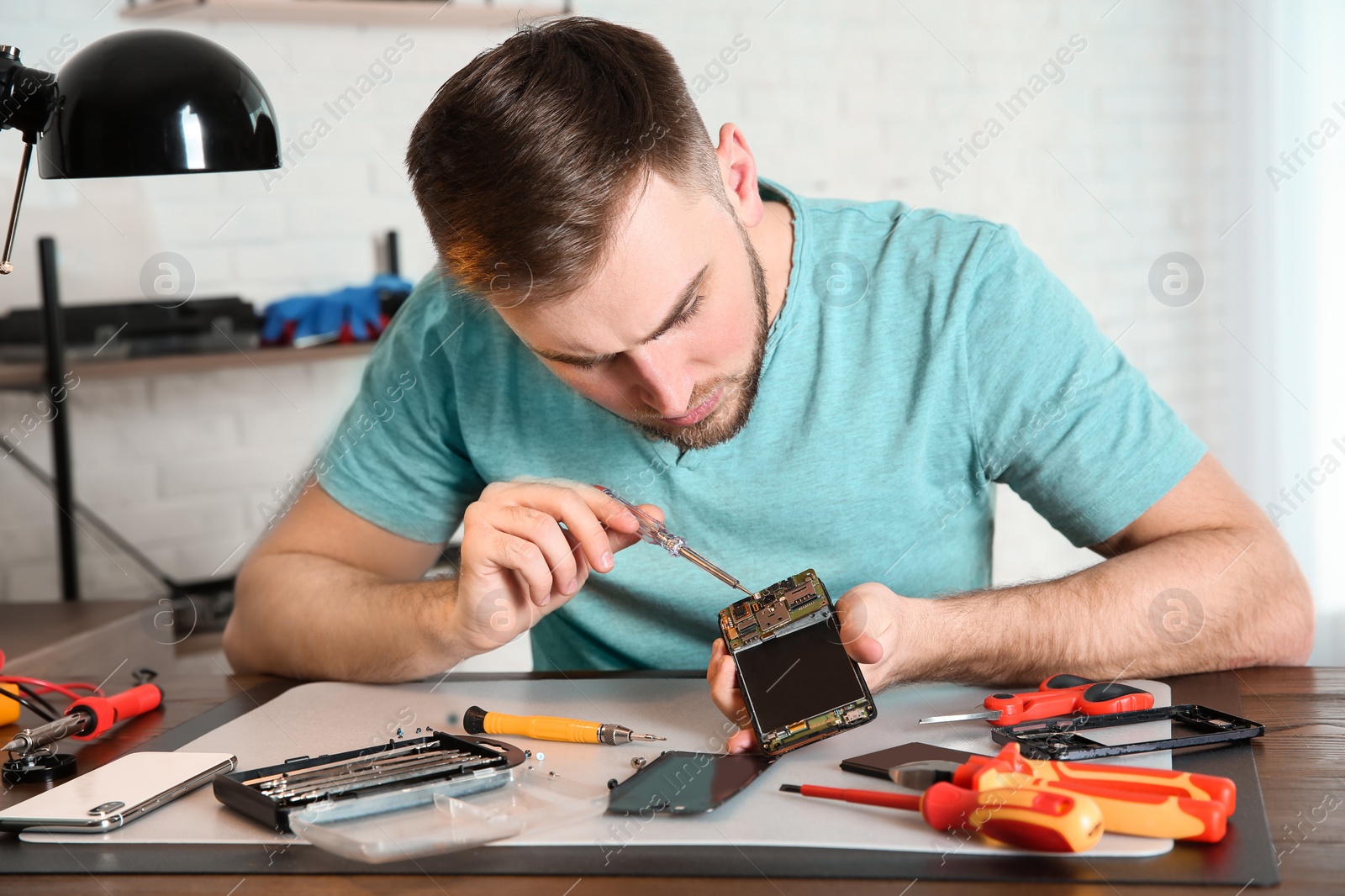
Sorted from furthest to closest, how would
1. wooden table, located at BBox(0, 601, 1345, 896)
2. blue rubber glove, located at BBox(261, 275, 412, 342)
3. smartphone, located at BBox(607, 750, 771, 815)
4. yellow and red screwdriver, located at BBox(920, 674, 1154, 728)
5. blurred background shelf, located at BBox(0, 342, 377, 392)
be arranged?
1. blue rubber glove, located at BBox(261, 275, 412, 342)
2. blurred background shelf, located at BBox(0, 342, 377, 392)
3. yellow and red screwdriver, located at BBox(920, 674, 1154, 728)
4. smartphone, located at BBox(607, 750, 771, 815)
5. wooden table, located at BBox(0, 601, 1345, 896)

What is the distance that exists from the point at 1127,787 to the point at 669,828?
0.27m

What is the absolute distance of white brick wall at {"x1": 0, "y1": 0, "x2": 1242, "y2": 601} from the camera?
2.13 metres

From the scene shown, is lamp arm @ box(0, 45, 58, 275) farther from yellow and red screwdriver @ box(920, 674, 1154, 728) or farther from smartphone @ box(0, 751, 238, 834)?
yellow and red screwdriver @ box(920, 674, 1154, 728)

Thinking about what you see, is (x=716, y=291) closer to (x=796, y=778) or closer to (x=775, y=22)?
(x=796, y=778)

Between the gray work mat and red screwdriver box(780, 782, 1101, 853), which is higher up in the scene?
red screwdriver box(780, 782, 1101, 853)

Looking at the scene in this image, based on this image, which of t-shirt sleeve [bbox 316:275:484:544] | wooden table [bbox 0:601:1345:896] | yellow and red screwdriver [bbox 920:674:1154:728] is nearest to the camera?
wooden table [bbox 0:601:1345:896]

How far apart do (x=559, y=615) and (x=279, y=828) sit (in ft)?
1.82

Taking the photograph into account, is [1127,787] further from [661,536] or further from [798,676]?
[661,536]

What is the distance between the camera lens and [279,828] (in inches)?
30.0

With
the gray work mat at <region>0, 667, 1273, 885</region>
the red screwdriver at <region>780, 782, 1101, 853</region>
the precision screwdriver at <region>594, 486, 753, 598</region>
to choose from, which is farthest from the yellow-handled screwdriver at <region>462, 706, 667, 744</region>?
the red screwdriver at <region>780, 782, 1101, 853</region>

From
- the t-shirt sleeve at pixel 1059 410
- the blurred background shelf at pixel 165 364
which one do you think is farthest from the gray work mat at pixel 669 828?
the blurred background shelf at pixel 165 364

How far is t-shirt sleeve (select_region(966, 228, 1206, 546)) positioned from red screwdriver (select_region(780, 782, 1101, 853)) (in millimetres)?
493

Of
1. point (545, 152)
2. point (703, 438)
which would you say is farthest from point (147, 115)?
point (703, 438)

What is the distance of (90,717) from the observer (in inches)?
39.6
